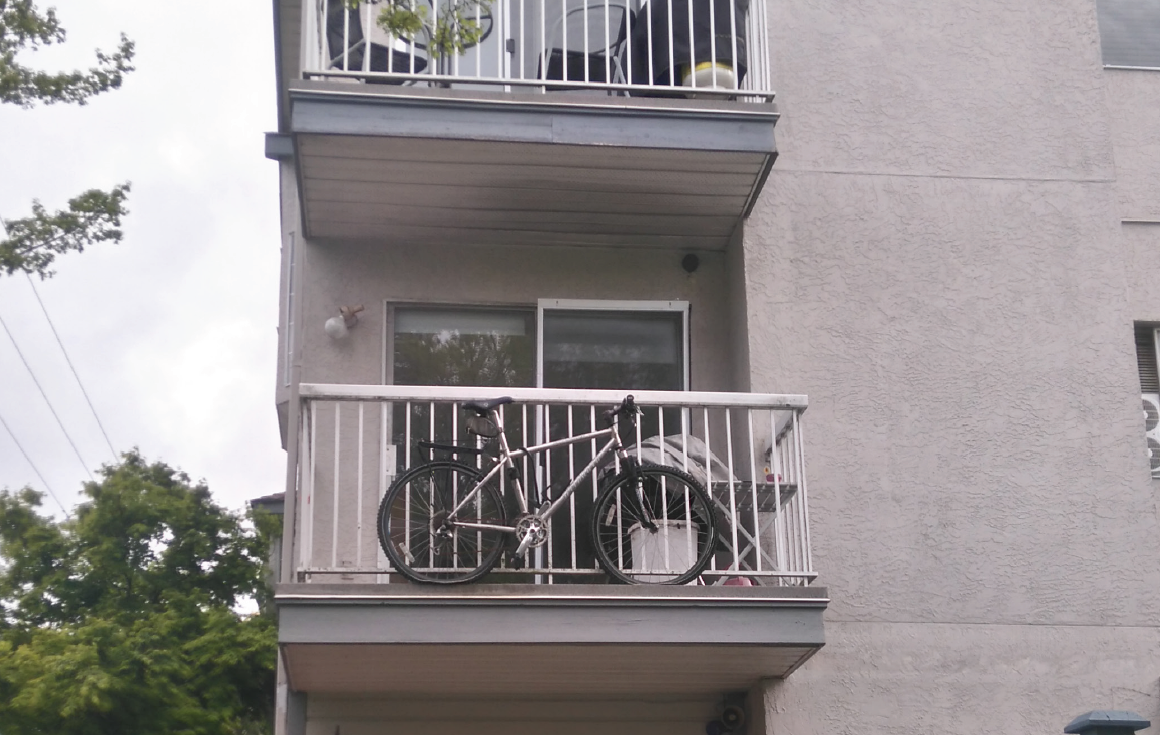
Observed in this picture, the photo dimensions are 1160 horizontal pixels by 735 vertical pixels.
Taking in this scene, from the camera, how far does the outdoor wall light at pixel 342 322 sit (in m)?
8.33

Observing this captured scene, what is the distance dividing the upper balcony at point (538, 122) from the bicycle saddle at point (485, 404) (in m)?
1.59

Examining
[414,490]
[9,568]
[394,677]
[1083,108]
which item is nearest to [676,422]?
[414,490]

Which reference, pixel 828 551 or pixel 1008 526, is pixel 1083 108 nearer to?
pixel 1008 526

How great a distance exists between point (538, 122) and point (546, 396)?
64.6 inches

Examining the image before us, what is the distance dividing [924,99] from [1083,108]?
100 cm

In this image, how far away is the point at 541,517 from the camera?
22.9ft

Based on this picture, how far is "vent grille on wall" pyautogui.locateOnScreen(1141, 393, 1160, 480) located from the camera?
8594 mm

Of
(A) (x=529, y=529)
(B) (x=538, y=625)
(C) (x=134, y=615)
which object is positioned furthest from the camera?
(C) (x=134, y=615)

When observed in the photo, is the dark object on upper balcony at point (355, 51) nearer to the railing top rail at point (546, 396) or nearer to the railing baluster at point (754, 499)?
the railing top rail at point (546, 396)

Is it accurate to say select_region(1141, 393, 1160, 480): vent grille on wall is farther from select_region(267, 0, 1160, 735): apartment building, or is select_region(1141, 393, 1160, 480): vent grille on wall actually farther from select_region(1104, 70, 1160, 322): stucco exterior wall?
select_region(1104, 70, 1160, 322): stucco exterior wall

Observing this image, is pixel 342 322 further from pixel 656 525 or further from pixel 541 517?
pixel 656 525

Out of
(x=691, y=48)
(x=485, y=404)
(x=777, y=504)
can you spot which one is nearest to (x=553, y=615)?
(x=485, y=404)

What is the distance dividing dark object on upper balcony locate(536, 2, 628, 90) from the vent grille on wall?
3.83 metres

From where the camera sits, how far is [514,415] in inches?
329
